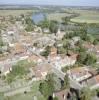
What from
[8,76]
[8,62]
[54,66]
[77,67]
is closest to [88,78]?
[77,67]

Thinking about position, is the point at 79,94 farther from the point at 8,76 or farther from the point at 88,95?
the point at 8,76

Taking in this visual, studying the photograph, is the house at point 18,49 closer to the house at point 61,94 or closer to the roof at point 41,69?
the roof at point 41,69

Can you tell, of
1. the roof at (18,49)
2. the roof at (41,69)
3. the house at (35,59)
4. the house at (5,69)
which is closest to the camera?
the roof at (41,69)

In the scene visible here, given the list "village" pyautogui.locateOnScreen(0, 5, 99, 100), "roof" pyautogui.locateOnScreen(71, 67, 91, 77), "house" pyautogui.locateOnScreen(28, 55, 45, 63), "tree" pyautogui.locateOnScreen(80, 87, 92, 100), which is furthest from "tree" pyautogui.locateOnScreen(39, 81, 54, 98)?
"house" pyautogui.locateOnScreen(28, 55, 45, 63)

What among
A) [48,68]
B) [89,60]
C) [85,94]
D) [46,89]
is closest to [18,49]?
[48,68]

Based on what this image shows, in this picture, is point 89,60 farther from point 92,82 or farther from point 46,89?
point 46,89

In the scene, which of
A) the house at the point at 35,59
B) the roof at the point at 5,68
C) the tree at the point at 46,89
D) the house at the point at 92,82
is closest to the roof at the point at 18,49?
the house at the point at 35,59

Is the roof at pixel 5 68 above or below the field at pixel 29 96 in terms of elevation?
above
